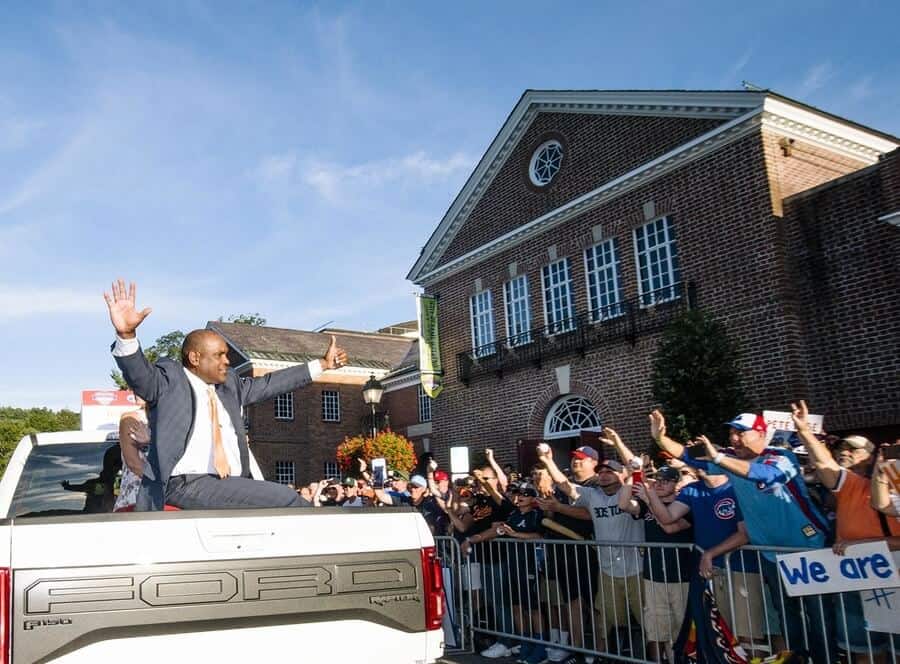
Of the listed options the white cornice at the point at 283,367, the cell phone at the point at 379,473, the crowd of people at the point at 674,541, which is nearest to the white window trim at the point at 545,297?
the cell phone at the point at 379,473

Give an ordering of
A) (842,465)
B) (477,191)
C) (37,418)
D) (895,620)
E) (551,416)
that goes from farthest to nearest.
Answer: (37,418), (477,191), (551,416), (842,465), (895,620)

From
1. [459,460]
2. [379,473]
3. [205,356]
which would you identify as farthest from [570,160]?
[205,356]

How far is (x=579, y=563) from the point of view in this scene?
23.6 feet

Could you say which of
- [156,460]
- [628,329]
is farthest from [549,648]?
[628,329]

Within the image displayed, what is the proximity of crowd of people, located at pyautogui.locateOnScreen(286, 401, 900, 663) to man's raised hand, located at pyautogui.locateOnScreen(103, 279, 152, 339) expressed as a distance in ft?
4.21

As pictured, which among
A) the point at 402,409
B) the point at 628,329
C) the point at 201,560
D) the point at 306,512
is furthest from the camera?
the point at 402,409

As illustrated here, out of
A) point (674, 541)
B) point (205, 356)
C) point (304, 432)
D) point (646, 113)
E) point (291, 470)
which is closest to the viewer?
point (205, 356)

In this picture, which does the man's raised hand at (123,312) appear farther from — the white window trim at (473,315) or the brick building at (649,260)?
the white window trim at (473,315)

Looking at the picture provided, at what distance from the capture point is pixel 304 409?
119 feet

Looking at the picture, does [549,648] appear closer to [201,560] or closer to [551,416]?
[201,560]

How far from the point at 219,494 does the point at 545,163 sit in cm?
1779

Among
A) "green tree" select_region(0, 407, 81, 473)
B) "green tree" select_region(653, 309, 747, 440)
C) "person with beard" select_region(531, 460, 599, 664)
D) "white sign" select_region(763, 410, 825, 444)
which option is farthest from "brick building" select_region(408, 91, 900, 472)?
"green tree" select_region(0, 407, 81, 473)

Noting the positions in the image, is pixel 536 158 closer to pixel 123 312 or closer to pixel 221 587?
pixel 123 312

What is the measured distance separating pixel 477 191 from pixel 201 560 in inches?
778
